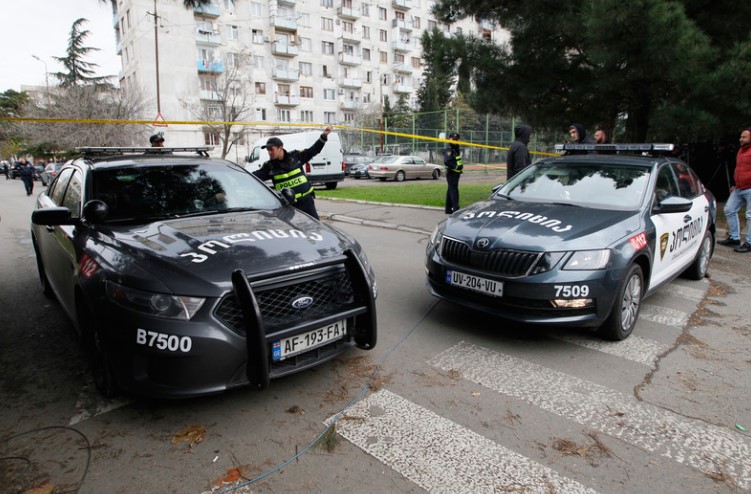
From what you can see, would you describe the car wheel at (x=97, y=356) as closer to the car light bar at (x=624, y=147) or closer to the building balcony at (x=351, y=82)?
the car light bar at (x=624, y=147)

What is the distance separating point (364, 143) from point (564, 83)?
1163 inches

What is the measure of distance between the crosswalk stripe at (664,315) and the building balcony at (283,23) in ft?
179

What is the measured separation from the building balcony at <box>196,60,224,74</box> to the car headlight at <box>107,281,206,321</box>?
5036 cm

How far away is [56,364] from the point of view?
12.7 feet

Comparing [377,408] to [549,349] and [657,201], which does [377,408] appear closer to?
[549,349]

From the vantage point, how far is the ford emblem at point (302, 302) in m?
3.04

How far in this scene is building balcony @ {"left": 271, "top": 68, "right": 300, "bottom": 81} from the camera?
173ft

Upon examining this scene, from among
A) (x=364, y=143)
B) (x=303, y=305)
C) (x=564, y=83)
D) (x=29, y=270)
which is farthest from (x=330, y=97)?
(x=303, y=305)

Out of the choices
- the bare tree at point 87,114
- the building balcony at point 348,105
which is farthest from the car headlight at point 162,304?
the building balcony at point 348,105

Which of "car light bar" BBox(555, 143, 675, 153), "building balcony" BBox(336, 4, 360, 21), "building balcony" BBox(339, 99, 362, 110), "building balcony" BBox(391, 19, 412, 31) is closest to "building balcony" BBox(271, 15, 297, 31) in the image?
"building balcony" BBox(336, 4, 360, 21)

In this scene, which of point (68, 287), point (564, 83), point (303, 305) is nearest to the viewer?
point (303, 305)

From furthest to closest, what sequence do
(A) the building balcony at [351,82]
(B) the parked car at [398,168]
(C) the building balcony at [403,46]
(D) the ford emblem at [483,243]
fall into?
(C) the building balcony at [403,46] < (A) the building balcony at [351,82] < (B) the parked car at [398,168] < (D) the ford emblem at [483,243]

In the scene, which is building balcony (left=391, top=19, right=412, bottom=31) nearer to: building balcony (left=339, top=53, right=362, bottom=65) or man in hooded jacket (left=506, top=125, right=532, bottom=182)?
building balcony (left=339, top=53, right=362, bottom=65)

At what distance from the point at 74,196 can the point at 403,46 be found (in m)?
66.1
